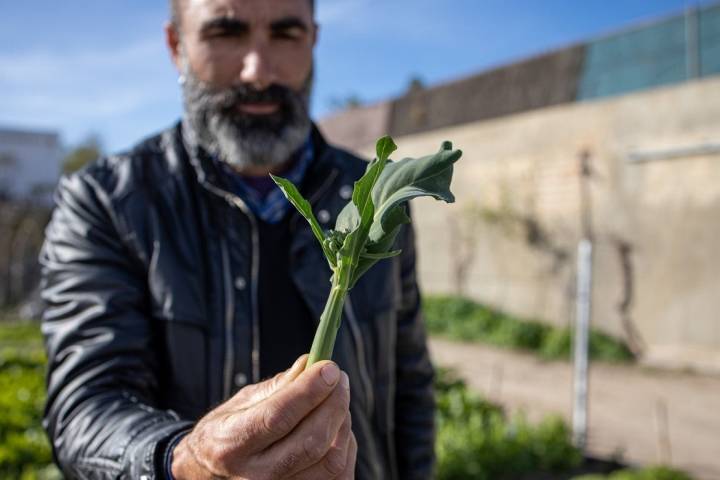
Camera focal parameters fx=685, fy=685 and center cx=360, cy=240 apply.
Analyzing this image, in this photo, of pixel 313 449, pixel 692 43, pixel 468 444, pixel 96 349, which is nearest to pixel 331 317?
pixel 313 449

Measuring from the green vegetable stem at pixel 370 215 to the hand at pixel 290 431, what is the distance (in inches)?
1.7

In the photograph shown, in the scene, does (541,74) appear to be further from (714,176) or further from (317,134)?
(317,134)

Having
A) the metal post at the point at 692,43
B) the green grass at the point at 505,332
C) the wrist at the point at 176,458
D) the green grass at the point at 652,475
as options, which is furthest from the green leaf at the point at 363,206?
the metal post at the point at 692,43

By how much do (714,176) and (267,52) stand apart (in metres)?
9.82

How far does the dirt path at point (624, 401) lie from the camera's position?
21.9 feet

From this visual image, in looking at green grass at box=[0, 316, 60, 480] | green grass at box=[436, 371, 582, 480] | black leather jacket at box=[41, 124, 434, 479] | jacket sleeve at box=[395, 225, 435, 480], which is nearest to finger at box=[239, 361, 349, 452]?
black leather jacket at box=[41, 124, 434, 479]

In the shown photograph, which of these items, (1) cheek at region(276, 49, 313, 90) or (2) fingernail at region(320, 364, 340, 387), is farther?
(1) cheek at region(276, 49, 313, 90)

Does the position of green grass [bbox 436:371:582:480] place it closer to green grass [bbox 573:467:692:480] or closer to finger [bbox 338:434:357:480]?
green grass [bbox 573:467:692:480]

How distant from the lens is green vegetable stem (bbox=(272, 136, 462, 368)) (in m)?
0.92

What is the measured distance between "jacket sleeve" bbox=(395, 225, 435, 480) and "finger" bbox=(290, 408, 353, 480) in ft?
4.27

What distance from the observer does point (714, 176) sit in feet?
33.1

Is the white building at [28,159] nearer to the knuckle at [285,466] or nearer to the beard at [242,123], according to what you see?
the beard at [242,123]

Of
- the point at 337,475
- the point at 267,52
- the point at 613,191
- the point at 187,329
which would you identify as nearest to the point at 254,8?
the point at 267,52

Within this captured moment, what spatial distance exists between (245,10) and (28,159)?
1545 inches
